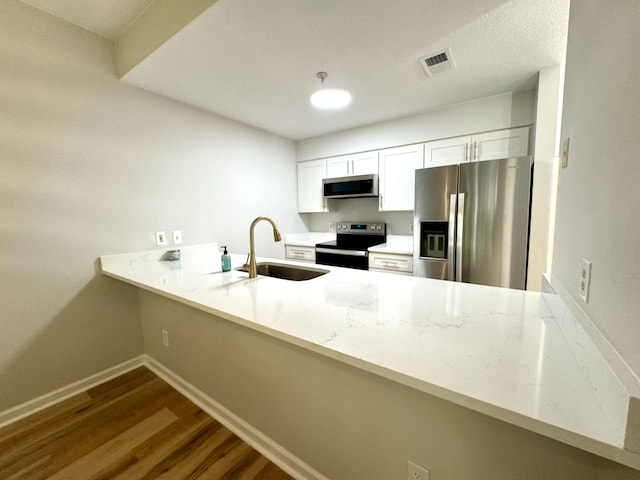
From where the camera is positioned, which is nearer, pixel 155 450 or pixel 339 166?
pixel 155 450

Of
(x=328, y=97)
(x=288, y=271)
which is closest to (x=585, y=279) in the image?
(x=288, y=271)

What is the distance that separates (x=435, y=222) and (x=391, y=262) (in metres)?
0.64

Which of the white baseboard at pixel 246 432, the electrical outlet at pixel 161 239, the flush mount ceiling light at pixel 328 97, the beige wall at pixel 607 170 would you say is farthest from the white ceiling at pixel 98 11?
the white baseboard at pixel 246 432

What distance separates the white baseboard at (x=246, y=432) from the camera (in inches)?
49.6

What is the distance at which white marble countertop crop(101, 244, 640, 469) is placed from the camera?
1.72ft

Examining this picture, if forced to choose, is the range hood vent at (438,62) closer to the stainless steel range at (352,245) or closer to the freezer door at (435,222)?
the freezer door at (435,222)

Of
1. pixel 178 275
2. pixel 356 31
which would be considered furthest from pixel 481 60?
pixel 178 275

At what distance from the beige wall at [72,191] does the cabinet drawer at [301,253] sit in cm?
143

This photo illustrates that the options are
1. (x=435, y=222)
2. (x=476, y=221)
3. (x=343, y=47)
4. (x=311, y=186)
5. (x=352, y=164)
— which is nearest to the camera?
(x=343, y=47)

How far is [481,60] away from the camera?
186 centimetres

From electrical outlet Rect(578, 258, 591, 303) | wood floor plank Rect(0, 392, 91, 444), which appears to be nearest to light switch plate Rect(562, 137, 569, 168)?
electrical outlet Rect(578, 258, 591, 303)

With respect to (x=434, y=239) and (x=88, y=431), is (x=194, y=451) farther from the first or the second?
(x=434, y=239)

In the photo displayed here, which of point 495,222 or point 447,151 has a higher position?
point 447,151

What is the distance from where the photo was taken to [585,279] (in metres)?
0.80
